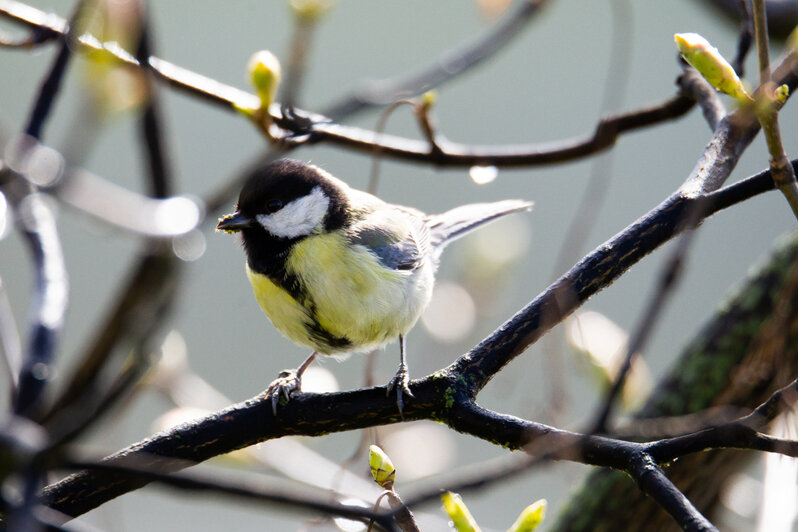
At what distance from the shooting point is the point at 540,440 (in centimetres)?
93

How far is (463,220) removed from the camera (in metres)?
2.54

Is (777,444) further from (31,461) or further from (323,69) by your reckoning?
(323,69)

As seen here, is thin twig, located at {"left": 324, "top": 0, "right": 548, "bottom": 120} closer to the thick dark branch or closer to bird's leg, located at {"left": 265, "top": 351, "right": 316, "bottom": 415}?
bird's leg, located at {"left": 265, "top": 351, "right": 316, "bottom": 415}

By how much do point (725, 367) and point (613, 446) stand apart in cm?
103

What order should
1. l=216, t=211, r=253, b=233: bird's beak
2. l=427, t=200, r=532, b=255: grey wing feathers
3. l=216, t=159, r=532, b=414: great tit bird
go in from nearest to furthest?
l=216, t=159, r=532, b=414: great tit bird, l=216, t=211, r=253, b=233: bird's beak, l=427, t=200, r=532, b=255: grey wing feathers

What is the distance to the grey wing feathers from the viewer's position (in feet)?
8.16

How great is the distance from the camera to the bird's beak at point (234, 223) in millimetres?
1930

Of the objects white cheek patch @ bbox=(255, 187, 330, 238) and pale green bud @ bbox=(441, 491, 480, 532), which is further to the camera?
white cheek patch @ bbox=(255, 187, 330, 238)

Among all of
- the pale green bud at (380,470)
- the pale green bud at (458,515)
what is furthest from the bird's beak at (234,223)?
the pale green bud at (458,515)

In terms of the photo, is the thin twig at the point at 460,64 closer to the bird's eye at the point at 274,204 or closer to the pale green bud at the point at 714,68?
the pale green bud at the point at 714,68

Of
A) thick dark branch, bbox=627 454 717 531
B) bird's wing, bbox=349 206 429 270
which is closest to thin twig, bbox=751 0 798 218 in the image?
thick dark branch, bbox=627 454 717 531

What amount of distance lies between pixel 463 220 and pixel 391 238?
0.50 meters

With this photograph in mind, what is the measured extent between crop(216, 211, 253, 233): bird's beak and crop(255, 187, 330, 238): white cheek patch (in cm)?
3

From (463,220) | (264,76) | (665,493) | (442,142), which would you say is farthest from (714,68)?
(463,220)
